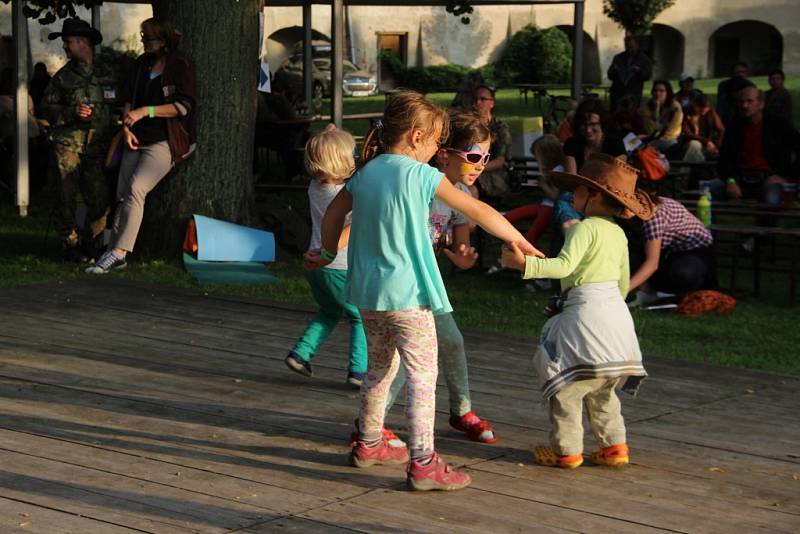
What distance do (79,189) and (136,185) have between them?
90 cm

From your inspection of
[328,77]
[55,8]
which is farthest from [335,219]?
[328,77]

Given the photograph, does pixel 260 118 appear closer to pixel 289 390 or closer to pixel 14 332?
pixel 14 332

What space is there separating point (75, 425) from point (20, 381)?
970mm

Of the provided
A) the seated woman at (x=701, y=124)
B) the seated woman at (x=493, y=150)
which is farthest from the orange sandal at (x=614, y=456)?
the seated woman at (x=701, y=124)

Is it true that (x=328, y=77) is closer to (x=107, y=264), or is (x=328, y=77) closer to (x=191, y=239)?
(x=191, y=239)

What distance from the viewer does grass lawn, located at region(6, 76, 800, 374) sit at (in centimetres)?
814

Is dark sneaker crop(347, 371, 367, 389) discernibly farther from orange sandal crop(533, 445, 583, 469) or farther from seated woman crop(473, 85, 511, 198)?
seated woman crop(473, 85, 511, 198)

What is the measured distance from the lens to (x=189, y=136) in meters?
10.7

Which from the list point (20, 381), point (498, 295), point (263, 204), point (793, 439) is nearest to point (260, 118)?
point (263, 204)

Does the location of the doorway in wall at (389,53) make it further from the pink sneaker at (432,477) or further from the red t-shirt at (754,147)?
the pink sneaker at (432,477)

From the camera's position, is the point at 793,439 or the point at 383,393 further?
the point at 793,439

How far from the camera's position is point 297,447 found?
5562 mm

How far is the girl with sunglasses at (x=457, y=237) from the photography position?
17.9 ft

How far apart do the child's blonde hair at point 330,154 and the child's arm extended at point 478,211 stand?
1.54 meters
